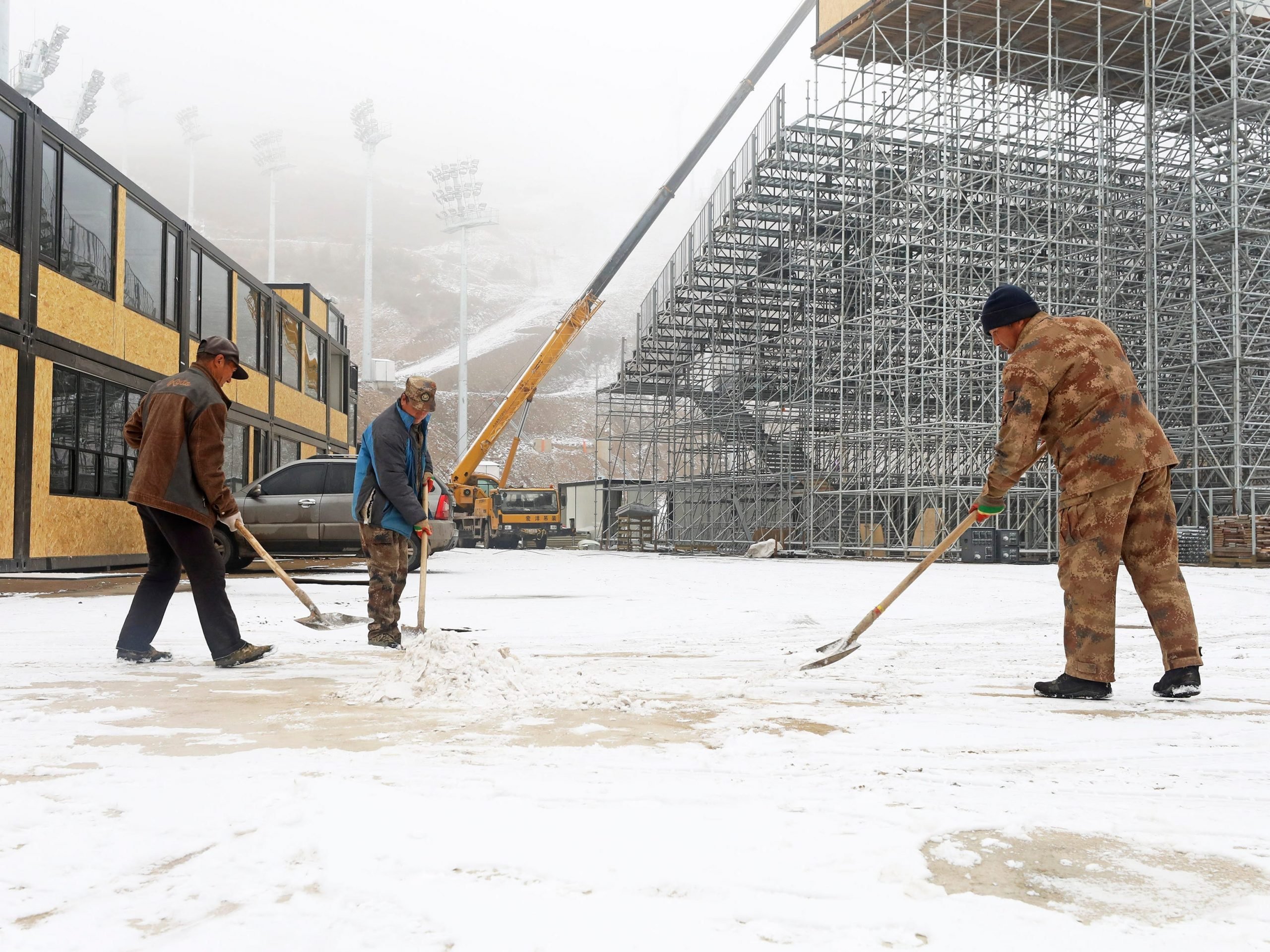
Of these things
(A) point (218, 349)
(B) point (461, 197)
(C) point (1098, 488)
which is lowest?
(C) point (1098, 488)

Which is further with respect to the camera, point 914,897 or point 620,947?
point 914,897

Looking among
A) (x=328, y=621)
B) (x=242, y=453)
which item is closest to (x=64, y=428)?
(x=242, y=453)

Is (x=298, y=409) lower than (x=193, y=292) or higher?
lower

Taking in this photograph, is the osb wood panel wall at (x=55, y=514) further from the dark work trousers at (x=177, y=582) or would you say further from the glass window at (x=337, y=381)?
the glass window at (x=337, y=381)

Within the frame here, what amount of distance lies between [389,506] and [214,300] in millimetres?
15397

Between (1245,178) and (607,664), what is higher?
(1245,178)

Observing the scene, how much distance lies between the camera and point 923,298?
23.6 metres

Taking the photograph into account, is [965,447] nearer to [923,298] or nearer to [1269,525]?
[923,298]

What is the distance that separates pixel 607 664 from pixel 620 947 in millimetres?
3799

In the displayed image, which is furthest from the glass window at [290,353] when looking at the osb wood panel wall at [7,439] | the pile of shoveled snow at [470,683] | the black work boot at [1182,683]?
the black work boot at [1182,683]

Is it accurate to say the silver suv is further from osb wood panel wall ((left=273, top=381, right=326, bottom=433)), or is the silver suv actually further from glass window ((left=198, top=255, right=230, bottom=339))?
osb wood panel wall ((left=273, top=381, right=326, bottom=433))

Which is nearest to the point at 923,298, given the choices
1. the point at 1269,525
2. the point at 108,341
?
the point at 1269,525

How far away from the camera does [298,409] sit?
25.8 metres

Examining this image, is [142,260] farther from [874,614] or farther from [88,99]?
[88,99]
